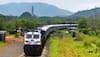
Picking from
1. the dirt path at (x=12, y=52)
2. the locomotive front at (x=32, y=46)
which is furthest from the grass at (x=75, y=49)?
the dirt path at (x=12, y=52)

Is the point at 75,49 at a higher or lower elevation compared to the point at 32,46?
lower

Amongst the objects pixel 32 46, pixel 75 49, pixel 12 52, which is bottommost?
pixel 75 49

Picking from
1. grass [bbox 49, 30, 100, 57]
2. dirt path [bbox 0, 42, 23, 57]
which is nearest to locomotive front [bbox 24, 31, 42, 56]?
grass [bbox 49, 30, 100, 57]

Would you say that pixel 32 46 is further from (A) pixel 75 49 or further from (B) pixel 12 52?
(A) pixel 75 49

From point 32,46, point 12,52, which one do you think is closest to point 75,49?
point 12,52

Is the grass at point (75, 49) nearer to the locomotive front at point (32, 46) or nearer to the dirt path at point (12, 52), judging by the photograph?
the locomotive front at point (32, 46)

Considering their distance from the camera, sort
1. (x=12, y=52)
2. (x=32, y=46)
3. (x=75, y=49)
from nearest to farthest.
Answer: (x=32, y=46), (x=12, y=52), (x=75, y=49)

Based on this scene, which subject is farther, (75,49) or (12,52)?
(75,49)

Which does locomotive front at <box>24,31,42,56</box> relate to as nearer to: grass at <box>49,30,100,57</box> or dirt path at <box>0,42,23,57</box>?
grass at <box>49,30,100,57</box>

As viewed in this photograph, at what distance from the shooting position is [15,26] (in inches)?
3625

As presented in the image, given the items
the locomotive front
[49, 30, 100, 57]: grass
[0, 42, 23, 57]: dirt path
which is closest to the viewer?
the locomotive front

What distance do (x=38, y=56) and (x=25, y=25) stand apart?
6171 centimetres

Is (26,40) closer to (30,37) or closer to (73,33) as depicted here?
(30,37)

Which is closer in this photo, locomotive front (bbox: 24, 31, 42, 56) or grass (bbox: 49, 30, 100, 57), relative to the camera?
locomotive front (bbox: 24, 31, 42, 56)
